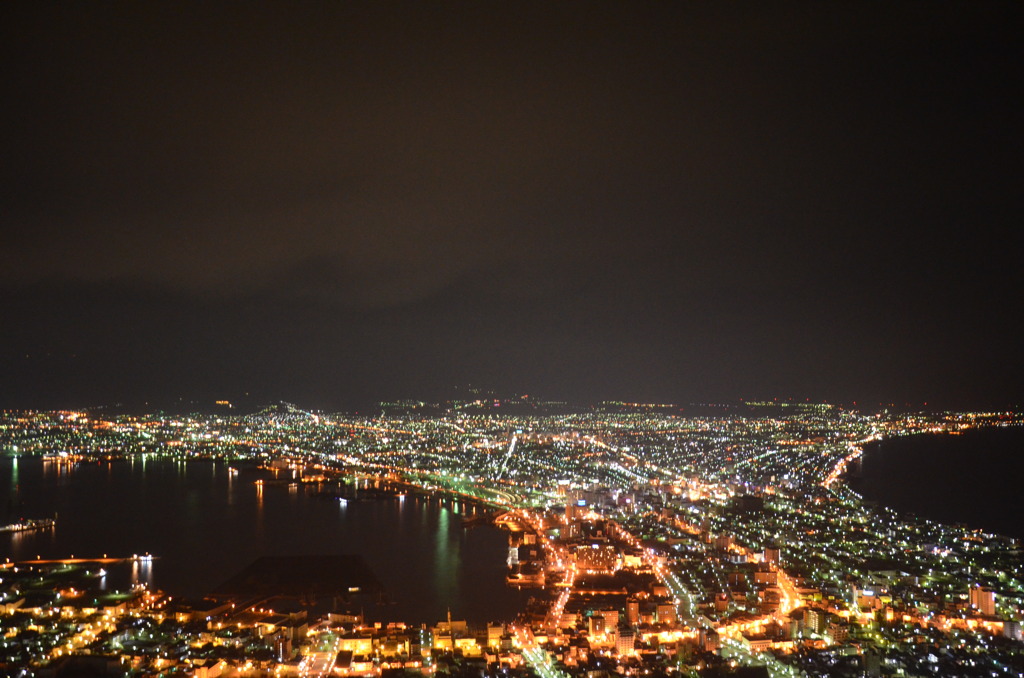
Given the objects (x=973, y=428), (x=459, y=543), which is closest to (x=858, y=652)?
(x=459, y=543)

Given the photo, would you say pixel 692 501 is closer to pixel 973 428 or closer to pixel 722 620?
pixel 722 620

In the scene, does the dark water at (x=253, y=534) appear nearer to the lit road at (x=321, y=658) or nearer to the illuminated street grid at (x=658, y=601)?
the illuminated street grid at (x=658, y=601)

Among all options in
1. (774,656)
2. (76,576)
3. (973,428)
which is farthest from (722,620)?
(973,428)

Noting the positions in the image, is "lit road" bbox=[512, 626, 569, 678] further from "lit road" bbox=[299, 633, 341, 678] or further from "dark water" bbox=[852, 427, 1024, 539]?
"dark water" bbox=[852, 427, 1024, 539]

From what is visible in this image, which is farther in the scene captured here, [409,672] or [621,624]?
[621,624]

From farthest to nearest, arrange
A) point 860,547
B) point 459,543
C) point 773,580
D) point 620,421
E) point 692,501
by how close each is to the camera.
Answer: point 620,421 < point 692,501 < point 459,543 < point 860,547 < point 773,580

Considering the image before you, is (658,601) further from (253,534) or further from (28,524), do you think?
(28,524)

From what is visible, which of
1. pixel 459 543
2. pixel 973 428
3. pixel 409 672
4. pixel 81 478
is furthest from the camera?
pixel 973 428

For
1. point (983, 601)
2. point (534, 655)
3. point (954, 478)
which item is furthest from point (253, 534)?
point (954, 478)
